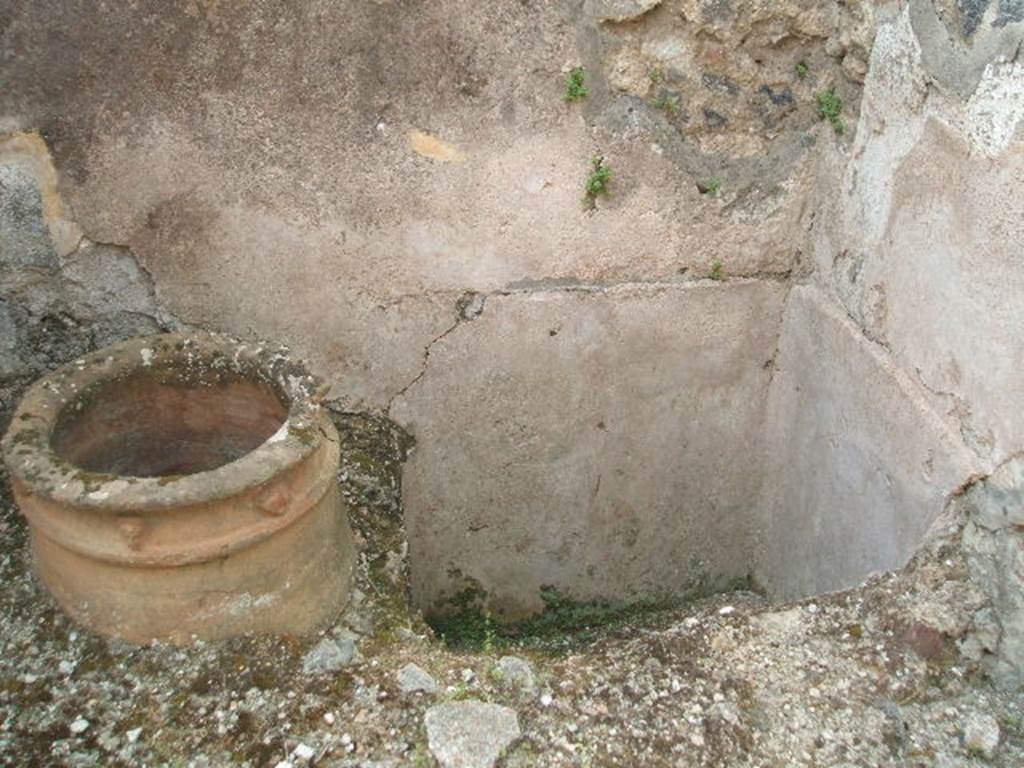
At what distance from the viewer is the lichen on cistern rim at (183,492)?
6.57 feet

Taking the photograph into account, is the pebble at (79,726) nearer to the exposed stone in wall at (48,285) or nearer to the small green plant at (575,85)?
the exposed stone in wall at (48,285)

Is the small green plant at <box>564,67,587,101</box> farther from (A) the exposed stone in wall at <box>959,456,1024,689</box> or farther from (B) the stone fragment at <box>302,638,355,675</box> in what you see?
(B) the stone fragment at <box>302,638,355,675</box>

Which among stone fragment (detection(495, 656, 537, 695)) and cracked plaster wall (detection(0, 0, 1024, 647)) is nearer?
stone fragment (detection(495, 656, 537, 695))

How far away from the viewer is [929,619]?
7.30 ft

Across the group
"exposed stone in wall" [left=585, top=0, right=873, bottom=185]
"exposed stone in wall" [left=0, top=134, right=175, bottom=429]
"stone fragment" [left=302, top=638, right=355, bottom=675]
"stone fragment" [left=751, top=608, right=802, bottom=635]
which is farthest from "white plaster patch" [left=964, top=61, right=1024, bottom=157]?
"exposed stone in wall" [left=0, top=134, right=175, bottom=429]

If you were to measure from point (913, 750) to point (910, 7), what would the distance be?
157 centimetres

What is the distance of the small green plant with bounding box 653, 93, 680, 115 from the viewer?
2.62 metres

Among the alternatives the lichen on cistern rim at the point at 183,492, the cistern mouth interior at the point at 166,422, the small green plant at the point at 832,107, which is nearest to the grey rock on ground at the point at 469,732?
the lichen on cistern rim at the point at 183,492

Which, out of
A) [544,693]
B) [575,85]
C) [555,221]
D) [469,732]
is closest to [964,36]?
[575,85]

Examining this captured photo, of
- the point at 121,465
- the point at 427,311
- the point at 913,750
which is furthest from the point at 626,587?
the point at 121,465

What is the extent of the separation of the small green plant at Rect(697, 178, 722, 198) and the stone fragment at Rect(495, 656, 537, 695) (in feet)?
4.37

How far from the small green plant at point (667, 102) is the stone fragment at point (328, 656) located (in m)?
1.51

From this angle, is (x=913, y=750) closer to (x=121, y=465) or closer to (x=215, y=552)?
(x=215, y=552)

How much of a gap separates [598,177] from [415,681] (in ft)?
4.40
